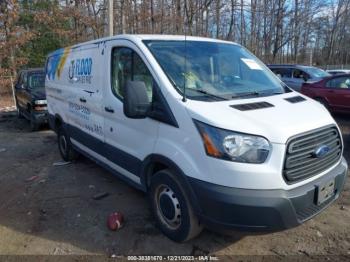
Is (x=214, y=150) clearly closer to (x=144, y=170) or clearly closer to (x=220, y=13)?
(x=144, y=170)

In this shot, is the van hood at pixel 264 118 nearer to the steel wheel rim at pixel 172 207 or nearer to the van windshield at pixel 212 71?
the van windshield at pixel 212 71

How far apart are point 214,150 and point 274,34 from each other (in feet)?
121

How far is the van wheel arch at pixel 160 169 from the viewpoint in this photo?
2.92 metres

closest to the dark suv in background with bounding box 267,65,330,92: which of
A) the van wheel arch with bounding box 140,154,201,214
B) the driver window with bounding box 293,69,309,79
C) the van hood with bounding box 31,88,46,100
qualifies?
the driver window with bounding box 293,69,309,79

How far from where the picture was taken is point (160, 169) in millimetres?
3490

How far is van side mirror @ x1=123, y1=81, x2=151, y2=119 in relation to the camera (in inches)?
123

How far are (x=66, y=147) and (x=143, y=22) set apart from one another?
A: 2129 cm

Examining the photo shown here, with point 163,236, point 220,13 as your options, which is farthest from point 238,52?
point 220,13

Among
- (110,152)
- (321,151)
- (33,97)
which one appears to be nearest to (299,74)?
(33,97)

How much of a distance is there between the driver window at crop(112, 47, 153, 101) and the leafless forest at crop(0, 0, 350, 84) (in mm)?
7807

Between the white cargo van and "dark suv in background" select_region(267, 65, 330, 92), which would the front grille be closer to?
the white cargo van

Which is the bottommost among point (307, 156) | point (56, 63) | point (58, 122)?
point (58, 122)

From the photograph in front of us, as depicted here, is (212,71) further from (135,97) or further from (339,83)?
(339,83)

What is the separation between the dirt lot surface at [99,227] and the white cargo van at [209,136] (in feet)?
1.01
